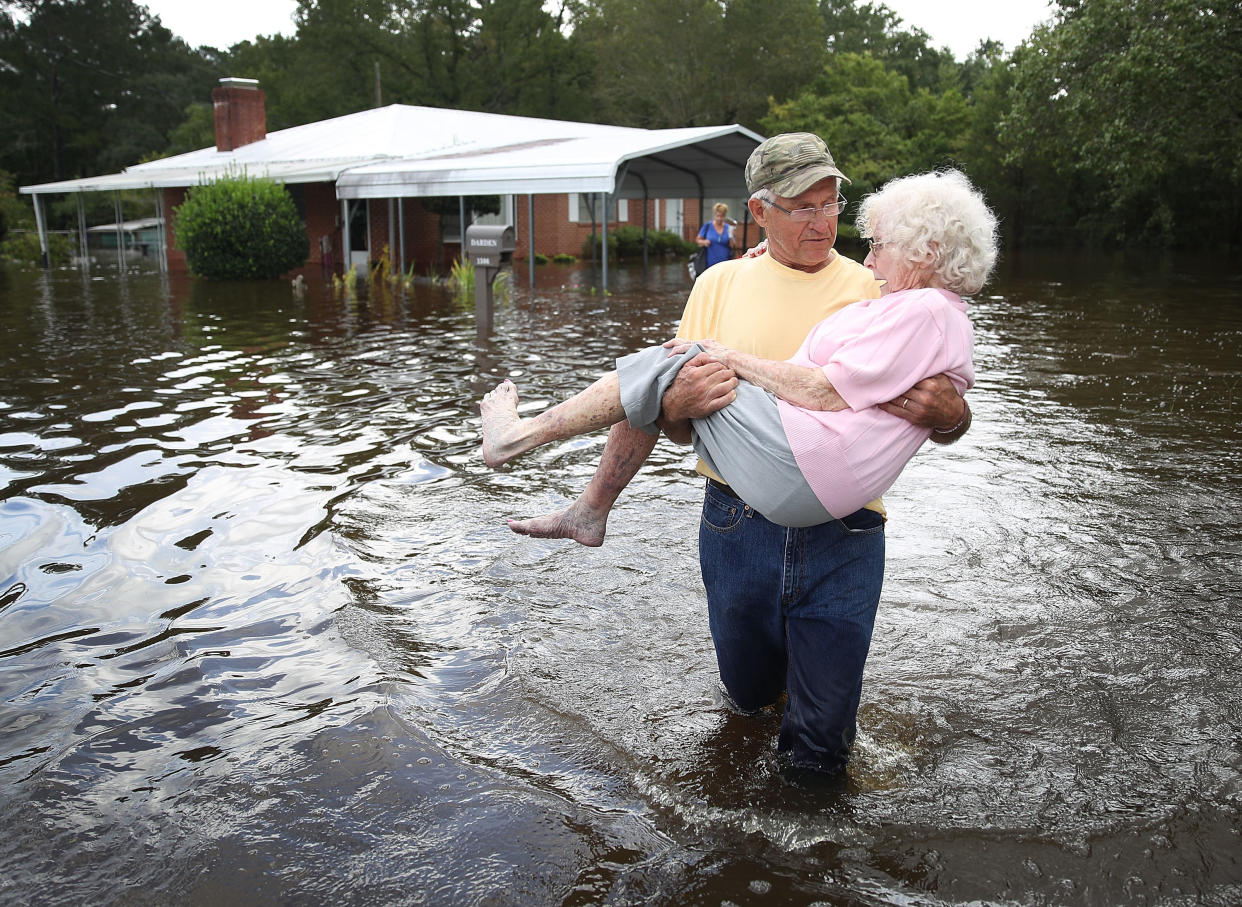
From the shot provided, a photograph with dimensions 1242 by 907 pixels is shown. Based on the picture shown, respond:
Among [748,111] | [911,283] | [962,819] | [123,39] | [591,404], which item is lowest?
[962,819]

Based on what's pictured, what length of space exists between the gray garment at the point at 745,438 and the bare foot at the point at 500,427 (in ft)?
1.29

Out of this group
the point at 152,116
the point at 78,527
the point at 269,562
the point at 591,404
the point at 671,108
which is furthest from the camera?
the point at 152,116

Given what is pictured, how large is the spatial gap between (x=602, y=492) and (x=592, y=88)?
172 feet

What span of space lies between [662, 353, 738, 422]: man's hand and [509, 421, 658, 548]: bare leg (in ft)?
1.11

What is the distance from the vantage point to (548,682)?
4094 mm

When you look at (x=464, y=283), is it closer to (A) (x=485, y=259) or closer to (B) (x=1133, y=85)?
(A) (x=485, y=259)

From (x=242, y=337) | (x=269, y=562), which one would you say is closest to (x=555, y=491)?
(x=269, y=562)

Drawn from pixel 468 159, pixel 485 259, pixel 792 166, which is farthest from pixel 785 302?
pixel 468 159

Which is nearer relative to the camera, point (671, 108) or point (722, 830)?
point (722, 830)

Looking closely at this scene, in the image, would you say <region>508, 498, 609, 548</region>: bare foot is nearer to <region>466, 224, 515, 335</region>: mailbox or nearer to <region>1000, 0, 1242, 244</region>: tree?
<region>466, 224, 515, 335</region>: mailbox

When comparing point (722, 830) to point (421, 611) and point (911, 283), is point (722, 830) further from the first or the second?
point (421, 611)

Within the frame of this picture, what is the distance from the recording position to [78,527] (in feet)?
19.1

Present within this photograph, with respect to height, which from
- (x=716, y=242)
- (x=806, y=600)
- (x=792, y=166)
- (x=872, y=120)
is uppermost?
(x=872, y=120)

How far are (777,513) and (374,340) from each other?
39.5 ft
